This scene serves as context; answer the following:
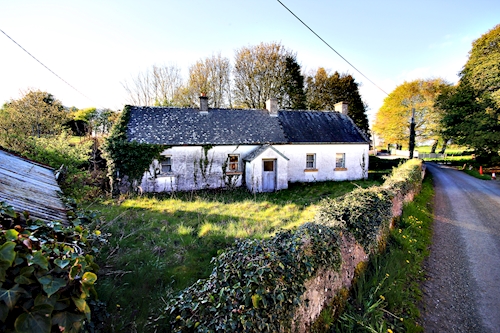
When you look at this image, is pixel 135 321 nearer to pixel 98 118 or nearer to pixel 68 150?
pixel 68 150

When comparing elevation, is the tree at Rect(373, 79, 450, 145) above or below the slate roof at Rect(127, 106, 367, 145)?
above

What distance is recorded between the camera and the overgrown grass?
418 centimetres

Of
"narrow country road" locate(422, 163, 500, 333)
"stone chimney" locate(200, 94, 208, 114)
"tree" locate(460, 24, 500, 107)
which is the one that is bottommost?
"narrow country road" locate(422, 163, 500, 333)

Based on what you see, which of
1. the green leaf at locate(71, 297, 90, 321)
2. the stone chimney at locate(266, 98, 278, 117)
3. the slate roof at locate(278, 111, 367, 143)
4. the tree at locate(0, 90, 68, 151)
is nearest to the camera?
the green leaf at locate(71, 297, 90, 321)

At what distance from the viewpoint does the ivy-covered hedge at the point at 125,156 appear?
15047 mm

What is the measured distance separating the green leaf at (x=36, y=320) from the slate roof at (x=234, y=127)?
15326 mm

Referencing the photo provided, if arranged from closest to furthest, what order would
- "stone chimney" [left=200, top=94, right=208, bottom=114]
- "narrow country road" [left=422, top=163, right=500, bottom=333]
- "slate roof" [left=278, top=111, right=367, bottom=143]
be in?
"narrow country road" [left=422, top=163, right=500, bottom=333], "stone chimney" [left=200, top=94, right=208, bottom=114], "slate roof" [left=278, top=111, right=367, bottom=143]

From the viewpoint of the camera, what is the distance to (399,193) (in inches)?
346

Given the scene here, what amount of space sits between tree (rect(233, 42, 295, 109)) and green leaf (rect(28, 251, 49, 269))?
3077 centimetres

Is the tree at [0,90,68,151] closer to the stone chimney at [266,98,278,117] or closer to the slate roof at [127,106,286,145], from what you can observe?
the slate roof at [127,106,286,145]

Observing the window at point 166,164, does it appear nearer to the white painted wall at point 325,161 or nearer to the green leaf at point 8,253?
the white painted wall at point 325,161

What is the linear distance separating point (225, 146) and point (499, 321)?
15.0m

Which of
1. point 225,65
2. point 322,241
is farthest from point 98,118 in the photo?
point 322,241

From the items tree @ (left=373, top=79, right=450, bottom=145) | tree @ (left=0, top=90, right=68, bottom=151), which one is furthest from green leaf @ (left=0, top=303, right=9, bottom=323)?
tree @ (left=373, top=79, right=450, bottom=145)
